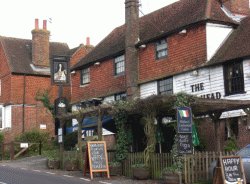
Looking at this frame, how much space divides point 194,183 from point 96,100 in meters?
14.7

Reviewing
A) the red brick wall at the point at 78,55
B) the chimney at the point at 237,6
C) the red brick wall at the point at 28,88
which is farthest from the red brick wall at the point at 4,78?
the chimney at the point at 237,6

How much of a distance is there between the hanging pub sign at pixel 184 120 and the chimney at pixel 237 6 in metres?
10.5

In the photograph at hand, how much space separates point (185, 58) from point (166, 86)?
215cm

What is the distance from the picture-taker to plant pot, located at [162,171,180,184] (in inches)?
490

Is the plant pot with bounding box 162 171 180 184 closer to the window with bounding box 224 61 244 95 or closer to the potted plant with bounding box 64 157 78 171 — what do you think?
the potted plant with bounding box 64 157 78 171

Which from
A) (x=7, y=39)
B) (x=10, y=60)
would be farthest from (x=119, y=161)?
(x=7, y=39)

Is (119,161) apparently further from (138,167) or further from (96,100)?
(96,100)

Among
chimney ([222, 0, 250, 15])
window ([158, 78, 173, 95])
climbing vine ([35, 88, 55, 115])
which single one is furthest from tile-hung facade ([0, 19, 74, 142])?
chimney ([222, 0, 250, 15])

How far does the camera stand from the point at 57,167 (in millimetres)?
18453

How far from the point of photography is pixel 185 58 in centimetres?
2025

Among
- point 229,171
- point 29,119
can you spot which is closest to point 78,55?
point 29,119

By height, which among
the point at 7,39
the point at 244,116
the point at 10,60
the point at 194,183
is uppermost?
the point at 7,39

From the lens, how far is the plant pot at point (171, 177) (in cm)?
1244

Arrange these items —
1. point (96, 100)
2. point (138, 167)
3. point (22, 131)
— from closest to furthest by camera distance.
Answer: point (138, 167) < point (96, 100) < point (22, 131)
